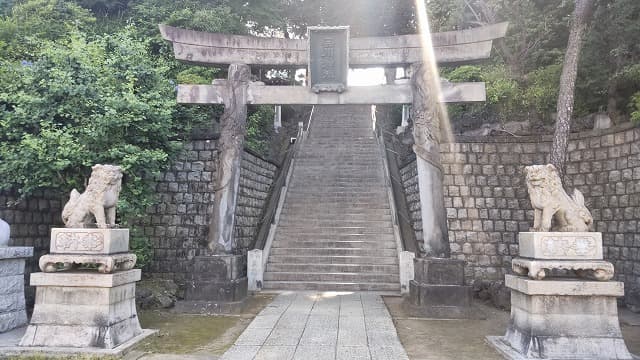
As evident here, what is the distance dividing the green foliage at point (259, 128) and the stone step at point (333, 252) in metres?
3.36

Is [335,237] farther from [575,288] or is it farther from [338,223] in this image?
[575,288]

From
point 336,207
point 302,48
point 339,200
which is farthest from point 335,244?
point 302,48

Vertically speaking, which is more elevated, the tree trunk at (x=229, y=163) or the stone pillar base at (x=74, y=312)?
the tree trunk at (x=229, y=163)

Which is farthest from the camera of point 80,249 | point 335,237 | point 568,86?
point 335,237

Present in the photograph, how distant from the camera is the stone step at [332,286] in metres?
9.89

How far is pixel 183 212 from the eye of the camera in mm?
11109

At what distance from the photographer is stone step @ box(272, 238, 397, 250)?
446 inches

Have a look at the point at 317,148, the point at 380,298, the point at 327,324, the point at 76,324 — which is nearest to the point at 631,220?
the point at 380,298

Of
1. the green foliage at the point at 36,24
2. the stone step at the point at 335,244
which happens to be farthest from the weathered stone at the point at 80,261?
the green foliage at the point at 36,24

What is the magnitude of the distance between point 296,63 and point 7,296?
265 inches

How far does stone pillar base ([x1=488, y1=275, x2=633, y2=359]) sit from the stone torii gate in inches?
122

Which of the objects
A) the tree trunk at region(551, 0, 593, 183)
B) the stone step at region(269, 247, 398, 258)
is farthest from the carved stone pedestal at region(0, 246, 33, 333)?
the tree trunk at region(551, 0, 593, 183)

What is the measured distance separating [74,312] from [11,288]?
2101 millimetres

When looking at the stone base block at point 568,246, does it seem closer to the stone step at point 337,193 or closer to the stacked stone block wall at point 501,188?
the stacked stone block wall at point 501,188
